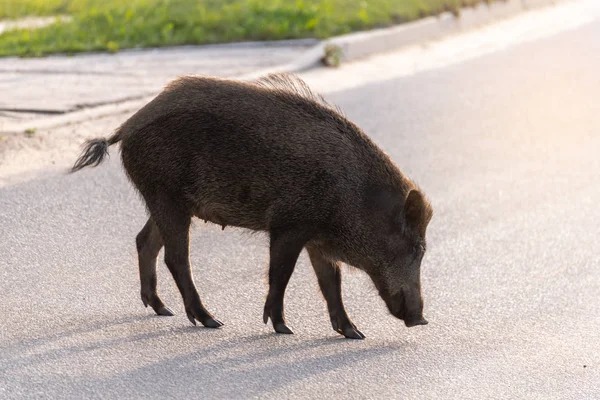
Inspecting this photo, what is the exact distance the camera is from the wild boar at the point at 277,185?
516 cm

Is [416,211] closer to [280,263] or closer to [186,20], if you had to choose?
[280,263]

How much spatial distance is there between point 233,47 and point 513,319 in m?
6.60

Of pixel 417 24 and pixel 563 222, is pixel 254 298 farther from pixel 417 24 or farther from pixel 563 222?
pixel 417 24

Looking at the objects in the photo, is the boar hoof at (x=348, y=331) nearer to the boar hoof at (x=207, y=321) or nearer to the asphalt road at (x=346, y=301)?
the asphalt road at (x=346, y=301)

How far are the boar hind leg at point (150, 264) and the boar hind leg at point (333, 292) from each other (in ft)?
2.38

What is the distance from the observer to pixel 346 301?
234 inches

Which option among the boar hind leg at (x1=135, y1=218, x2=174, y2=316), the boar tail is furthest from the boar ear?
the boar tail

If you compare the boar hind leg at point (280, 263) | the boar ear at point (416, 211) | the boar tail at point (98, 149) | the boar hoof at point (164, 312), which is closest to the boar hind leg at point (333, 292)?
the boar hind leg at point (280, 263)

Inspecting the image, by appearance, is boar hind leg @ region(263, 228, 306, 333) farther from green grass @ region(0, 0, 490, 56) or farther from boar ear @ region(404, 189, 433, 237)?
green grass @ region(0, 0, 490, 56)

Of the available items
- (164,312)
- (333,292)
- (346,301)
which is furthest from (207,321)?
(346,301)

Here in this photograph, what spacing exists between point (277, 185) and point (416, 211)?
620mm

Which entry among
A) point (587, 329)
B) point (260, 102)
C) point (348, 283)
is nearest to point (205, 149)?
point (260, 102)

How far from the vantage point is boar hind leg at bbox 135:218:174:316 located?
5.50m

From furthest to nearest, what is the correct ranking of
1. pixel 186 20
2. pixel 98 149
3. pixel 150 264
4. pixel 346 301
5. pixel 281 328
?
pixel 186 20
pixel 346 301
pixel 150 264
pixel 98 149
pixel 281 328
